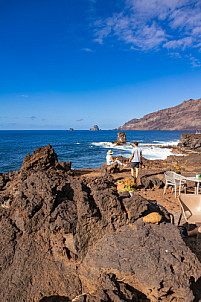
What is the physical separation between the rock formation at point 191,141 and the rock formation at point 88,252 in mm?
37141

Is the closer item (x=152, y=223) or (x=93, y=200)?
(x=152, y=223)

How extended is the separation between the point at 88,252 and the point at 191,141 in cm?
3845

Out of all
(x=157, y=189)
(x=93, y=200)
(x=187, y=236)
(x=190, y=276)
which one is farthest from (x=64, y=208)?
(x=157, y=189)

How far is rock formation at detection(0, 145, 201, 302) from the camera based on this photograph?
6.52 feet

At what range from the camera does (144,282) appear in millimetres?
1976

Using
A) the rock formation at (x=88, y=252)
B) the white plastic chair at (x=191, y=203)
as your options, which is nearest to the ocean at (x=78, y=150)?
the white plastic chair at (x=191, y=203)

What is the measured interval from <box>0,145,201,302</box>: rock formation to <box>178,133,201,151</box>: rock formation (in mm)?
37141

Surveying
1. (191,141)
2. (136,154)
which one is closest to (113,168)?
(136,154)

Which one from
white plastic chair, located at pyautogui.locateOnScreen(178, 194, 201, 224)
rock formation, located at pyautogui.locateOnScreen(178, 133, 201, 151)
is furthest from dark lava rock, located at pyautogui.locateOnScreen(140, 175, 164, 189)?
rock formation, located at pyautogui.locateOnScreen(178, 133, 201, 151)

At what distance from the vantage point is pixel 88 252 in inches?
92.1

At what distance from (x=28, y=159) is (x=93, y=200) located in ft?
23.7

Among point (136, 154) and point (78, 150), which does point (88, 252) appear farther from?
point (78, 150)

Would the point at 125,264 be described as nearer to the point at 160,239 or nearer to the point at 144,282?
the point at 144,282

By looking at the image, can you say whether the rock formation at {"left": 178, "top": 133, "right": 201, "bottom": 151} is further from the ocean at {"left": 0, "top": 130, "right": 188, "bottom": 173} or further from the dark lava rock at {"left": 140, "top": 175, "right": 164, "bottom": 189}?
the dark lava rock at {"left": 140, "top": 175, "right": 164, "bottom": 189}
